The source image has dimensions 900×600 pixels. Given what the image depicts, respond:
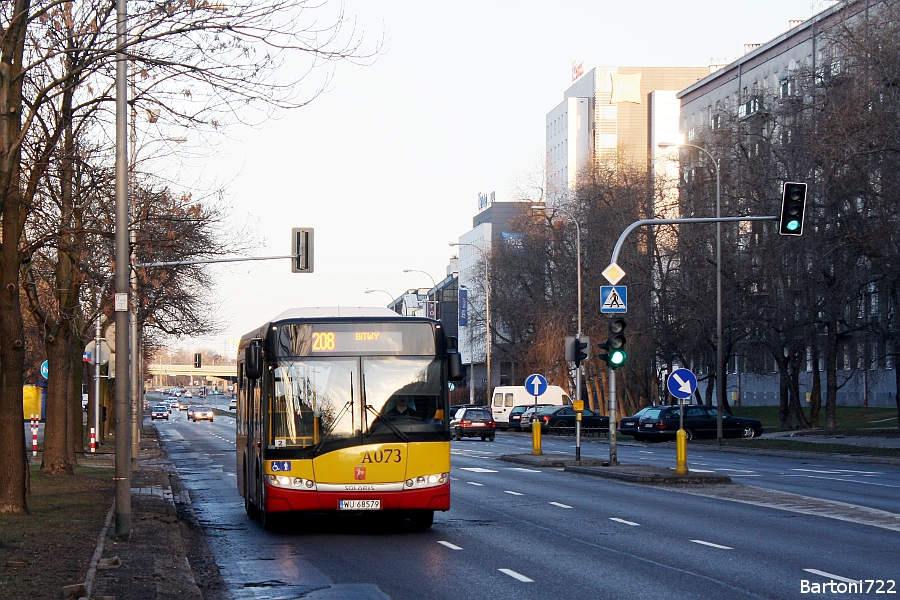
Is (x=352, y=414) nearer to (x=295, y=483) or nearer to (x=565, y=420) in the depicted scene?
(x=295, y=483)

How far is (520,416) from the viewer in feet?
213

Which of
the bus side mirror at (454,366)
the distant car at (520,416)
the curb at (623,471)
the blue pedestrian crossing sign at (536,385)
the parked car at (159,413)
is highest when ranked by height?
the bus side mirror at (454,366)

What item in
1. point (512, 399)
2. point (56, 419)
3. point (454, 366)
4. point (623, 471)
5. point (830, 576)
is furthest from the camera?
point (512, 399)

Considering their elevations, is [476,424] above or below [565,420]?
above

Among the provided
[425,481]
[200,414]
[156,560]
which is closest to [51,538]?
[156,560]

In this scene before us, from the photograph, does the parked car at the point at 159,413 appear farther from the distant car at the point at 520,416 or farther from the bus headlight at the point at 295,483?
the bus headlight at the point at 295,483

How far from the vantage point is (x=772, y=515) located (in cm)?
1731

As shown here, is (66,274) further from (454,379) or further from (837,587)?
(837,587)

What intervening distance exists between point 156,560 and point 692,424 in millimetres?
39003

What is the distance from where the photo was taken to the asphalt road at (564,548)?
11.0m

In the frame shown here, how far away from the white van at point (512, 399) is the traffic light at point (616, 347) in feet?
132

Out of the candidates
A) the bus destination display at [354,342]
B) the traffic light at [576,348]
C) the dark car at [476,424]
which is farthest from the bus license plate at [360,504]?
the dark car at [476,424]

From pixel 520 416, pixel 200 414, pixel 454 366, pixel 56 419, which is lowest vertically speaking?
pixel 200 414

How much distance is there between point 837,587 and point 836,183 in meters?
27.9
